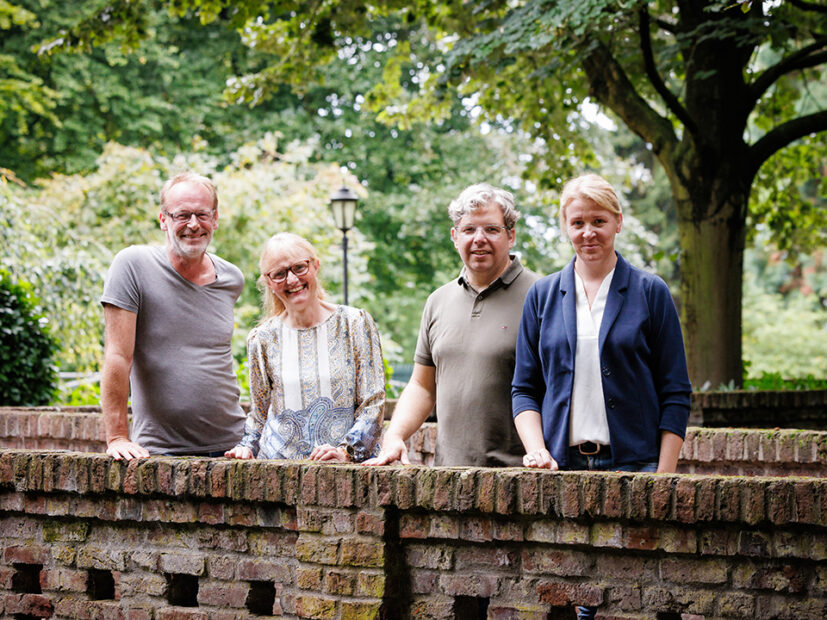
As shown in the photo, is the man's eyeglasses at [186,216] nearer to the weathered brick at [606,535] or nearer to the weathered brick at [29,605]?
the weathered brick at [29,605]

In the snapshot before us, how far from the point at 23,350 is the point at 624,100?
643 centimetres

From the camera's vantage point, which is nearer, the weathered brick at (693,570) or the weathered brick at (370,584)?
the weathered brick at (693,570)

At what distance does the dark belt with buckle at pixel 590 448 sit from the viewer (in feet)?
11.2

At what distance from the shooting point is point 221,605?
3.59 m

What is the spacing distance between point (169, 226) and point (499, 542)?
1.99 metres

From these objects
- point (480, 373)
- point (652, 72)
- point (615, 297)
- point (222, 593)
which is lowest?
point (222, 593)

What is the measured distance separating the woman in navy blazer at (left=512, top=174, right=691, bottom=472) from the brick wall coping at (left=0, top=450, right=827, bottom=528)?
0.94ft

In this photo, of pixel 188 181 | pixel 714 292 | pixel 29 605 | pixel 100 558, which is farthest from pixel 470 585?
pixel 714 292

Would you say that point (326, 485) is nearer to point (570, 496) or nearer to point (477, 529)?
point (477, 529)

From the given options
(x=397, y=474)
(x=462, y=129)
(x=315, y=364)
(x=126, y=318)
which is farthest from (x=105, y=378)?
(x=462, y=129)

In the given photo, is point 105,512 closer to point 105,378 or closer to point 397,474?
point 105,378

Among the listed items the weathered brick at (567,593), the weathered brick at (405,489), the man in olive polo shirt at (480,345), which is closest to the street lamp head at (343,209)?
the man in olive polo shirt at (480,345)

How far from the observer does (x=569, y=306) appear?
3.52 m

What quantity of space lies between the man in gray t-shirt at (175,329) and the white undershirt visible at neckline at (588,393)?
1.66m
